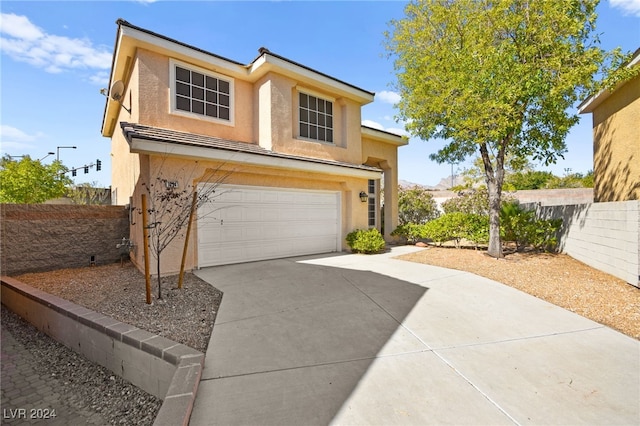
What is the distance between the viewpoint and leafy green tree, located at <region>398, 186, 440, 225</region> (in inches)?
659

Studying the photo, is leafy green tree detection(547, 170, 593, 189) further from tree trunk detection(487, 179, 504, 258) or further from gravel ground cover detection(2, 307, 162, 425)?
gravel ground cover detection(2, 307, 162, 425)

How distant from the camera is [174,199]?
7.41 m

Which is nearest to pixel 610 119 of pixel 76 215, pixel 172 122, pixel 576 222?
pixel 576 222

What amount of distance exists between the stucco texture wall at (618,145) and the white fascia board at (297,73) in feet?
30.6

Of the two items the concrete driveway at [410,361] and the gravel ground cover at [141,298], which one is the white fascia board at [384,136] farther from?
the gravel ground cover at [141,298]

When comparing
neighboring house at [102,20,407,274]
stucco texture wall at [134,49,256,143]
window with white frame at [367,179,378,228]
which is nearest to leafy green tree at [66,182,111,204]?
neighboring house at [102,20,407,274]

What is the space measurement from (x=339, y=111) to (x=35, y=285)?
11148mm

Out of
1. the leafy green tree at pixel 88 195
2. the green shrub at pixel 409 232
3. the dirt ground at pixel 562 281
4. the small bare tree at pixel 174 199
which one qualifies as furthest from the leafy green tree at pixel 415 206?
the leafy green tree at pixel 88 195

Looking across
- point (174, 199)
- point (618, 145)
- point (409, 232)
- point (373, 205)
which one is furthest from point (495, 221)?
point (174, 199)

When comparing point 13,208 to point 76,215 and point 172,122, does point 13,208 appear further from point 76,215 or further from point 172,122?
point 172,122

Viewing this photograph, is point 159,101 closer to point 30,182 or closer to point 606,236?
point 606,236

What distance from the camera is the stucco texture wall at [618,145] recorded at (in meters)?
9.97

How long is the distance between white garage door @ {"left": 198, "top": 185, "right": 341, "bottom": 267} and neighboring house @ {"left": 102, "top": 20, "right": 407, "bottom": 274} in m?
0.03

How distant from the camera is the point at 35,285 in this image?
22.4ft
